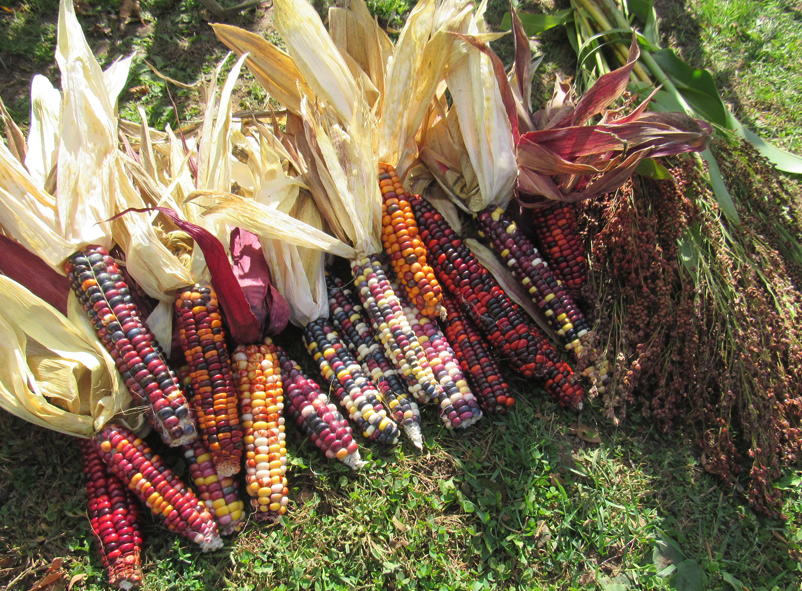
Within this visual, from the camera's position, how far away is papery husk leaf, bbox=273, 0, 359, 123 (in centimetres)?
298

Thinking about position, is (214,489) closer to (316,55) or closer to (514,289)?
(514,289)

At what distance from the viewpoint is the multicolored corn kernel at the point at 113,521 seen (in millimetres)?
2447

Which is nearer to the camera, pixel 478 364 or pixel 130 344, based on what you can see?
pixel 130 344

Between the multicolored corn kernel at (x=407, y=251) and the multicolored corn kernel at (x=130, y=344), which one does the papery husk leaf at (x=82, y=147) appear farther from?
the multicolored corn kernel at (x=407, y=251)

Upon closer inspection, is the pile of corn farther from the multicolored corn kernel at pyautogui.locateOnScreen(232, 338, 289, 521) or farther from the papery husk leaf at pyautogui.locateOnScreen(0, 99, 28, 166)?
the papery husk leaf at pyautogui.locateOnScreen(0, 99, 28, 166)

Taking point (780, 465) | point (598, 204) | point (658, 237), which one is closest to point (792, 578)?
point (780, 465)

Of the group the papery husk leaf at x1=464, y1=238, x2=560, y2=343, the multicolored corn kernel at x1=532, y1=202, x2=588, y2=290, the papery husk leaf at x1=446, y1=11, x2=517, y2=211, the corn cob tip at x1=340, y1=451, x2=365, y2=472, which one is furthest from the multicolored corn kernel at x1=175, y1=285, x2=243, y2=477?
the multicolored corn kernel at x1=532, y1=202, x2=588, y2=290

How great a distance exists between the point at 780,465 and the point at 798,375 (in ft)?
1.86

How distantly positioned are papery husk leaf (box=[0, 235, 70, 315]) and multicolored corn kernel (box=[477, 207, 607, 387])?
102 inches

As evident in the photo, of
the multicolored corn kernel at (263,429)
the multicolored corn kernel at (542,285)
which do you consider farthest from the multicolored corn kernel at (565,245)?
the multicolored corn kernel at (263,429)

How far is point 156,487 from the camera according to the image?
2467 millimetres

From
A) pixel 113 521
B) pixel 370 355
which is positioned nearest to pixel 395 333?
pixel 370 355

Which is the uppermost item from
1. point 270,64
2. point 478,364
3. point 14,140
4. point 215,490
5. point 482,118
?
point 482,118

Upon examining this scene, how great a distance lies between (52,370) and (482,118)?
9.37ft
